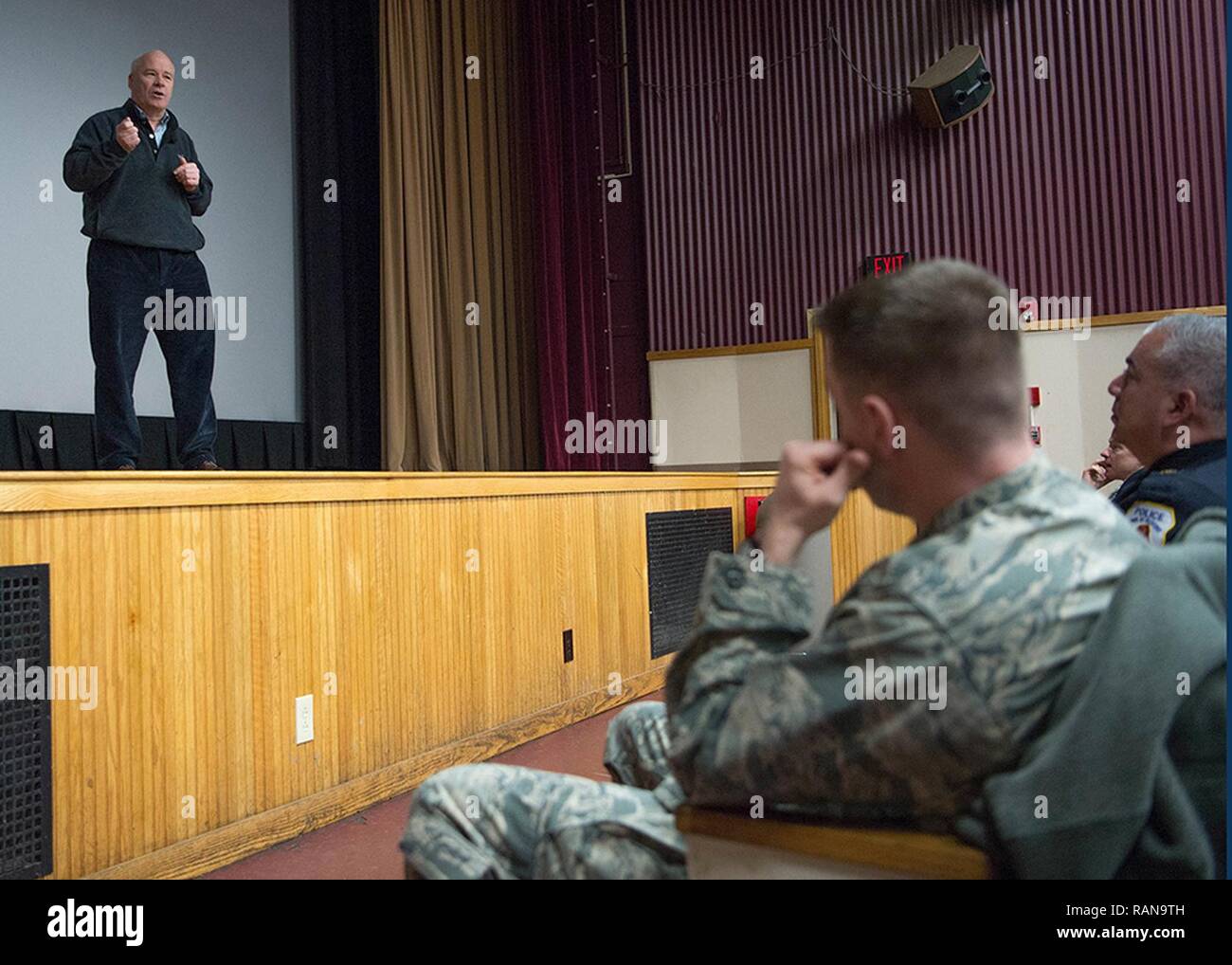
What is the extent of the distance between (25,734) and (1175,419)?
191 centimetres

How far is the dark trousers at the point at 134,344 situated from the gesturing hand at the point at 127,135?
0.94 feet

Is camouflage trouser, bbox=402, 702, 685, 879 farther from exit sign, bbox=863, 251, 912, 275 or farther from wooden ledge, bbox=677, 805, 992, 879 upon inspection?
exit sign, bbox=863, 251, 912, 275

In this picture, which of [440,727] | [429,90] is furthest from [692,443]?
[440,727]

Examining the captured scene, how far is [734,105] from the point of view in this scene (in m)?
6.56

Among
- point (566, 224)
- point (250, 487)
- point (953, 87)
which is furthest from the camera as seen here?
point (566, 224)

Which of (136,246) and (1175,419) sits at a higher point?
Answer: (136,246)

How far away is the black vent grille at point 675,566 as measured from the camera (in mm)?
3906

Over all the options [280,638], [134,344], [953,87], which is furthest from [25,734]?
[953,87]

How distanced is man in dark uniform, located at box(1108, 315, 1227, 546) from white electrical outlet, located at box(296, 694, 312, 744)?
1.65m

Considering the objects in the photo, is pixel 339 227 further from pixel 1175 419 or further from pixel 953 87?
pixel 1175 419

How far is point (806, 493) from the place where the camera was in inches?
37.1

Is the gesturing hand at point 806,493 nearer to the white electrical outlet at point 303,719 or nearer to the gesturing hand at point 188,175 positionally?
the white electrical outlet at point 303,719

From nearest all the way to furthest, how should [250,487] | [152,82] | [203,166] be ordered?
1. [250,487]
2. [152,82]
3. [203,166]
